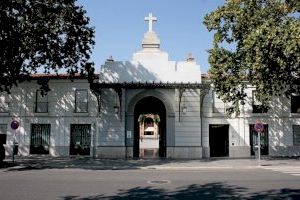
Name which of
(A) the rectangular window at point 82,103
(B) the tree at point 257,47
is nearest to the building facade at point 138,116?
(A) the rectangular window at point 82,103

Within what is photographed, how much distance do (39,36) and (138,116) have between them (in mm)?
12147

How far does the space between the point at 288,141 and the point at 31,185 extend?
23.5m

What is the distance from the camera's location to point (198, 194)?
12.2m

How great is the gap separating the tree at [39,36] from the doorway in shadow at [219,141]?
12846mm

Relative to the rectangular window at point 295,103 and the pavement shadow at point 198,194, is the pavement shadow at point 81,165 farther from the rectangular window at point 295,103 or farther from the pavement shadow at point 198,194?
the rectangular window at point 295,103

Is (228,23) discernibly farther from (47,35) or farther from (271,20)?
(47,35)

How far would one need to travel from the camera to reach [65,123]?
32.0m

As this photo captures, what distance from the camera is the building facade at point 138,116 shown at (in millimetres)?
30078

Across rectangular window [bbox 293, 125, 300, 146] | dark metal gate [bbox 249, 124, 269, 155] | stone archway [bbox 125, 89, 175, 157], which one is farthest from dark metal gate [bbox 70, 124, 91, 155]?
rectangular window [bbox 293, 125, 300, 146]

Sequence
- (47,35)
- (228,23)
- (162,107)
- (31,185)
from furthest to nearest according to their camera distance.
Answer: (162,107) < (228,23) < (47,35) < (31,185)

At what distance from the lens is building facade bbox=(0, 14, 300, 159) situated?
30.1m

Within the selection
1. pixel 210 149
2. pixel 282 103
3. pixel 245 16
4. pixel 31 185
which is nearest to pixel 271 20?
pixel 245 16

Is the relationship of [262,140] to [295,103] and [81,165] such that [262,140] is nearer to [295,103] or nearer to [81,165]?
[295,103]

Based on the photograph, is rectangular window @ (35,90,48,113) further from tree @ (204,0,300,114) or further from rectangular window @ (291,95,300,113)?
rectangular window @ (291,95,300,113)
